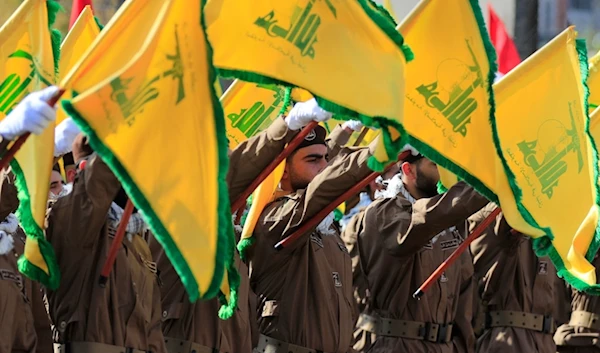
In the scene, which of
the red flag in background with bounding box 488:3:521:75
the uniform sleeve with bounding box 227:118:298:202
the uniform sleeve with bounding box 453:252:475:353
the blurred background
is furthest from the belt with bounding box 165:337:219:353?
the red flag in background with bounding box 488:3:521:75

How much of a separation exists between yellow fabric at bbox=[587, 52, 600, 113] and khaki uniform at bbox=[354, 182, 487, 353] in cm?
227

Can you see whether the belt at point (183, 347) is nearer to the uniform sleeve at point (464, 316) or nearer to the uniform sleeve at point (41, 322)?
the uniform sleeve at point (41, 322)

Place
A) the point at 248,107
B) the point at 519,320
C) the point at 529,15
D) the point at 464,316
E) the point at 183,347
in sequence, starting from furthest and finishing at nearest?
the point at 529,15, the point at 519,320, the point at 464,316, the point at 248,107, the point at 183,347

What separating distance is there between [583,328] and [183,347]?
4.25 m

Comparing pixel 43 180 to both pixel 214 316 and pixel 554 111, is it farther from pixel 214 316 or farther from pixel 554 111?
pixel 554 111

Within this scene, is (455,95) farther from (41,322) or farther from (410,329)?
(41,322)

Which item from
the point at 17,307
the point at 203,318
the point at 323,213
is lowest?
the point at 203,318

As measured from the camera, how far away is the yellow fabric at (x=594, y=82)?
34.8ft

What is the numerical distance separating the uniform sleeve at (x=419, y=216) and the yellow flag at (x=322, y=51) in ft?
4.37

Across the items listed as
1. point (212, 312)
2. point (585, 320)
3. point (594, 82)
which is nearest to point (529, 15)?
point (594, 82)

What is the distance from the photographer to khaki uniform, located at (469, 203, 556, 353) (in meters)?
9.88

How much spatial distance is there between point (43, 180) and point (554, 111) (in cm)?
351

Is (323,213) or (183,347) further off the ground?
(323,213)

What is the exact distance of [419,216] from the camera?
838cm
